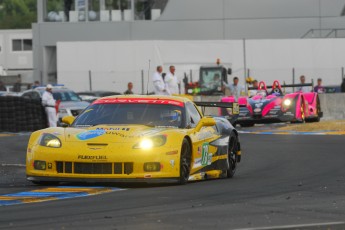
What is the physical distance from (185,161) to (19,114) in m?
16.8

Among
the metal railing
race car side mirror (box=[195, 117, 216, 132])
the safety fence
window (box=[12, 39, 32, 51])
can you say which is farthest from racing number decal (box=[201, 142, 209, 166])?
window (box=[12, 39, 32, 51])

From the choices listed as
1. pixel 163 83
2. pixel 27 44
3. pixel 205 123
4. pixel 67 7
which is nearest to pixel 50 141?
pixel 205 123

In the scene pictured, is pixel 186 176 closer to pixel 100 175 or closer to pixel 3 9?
pixel 100 175

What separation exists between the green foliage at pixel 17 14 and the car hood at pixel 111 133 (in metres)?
116

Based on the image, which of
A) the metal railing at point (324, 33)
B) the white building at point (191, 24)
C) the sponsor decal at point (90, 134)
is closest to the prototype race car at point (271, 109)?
the sponsor decal at point (90, 134)

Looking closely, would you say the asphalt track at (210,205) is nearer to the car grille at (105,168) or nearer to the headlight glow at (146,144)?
the car grille at (105,168)

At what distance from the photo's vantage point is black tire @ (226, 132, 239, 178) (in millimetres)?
13656

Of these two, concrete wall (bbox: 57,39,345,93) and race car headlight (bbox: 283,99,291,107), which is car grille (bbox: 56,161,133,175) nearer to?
race car headlight (bbox: 283,99,291,107)

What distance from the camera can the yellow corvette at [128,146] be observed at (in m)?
11.6

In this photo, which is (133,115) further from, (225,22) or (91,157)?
(225,22)

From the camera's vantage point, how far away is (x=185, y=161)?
12.2 meters

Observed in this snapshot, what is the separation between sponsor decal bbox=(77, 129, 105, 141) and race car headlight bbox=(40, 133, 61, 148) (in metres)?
0.25

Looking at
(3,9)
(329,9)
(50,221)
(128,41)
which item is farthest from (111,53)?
(3,9)

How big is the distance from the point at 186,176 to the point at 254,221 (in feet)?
11.9
